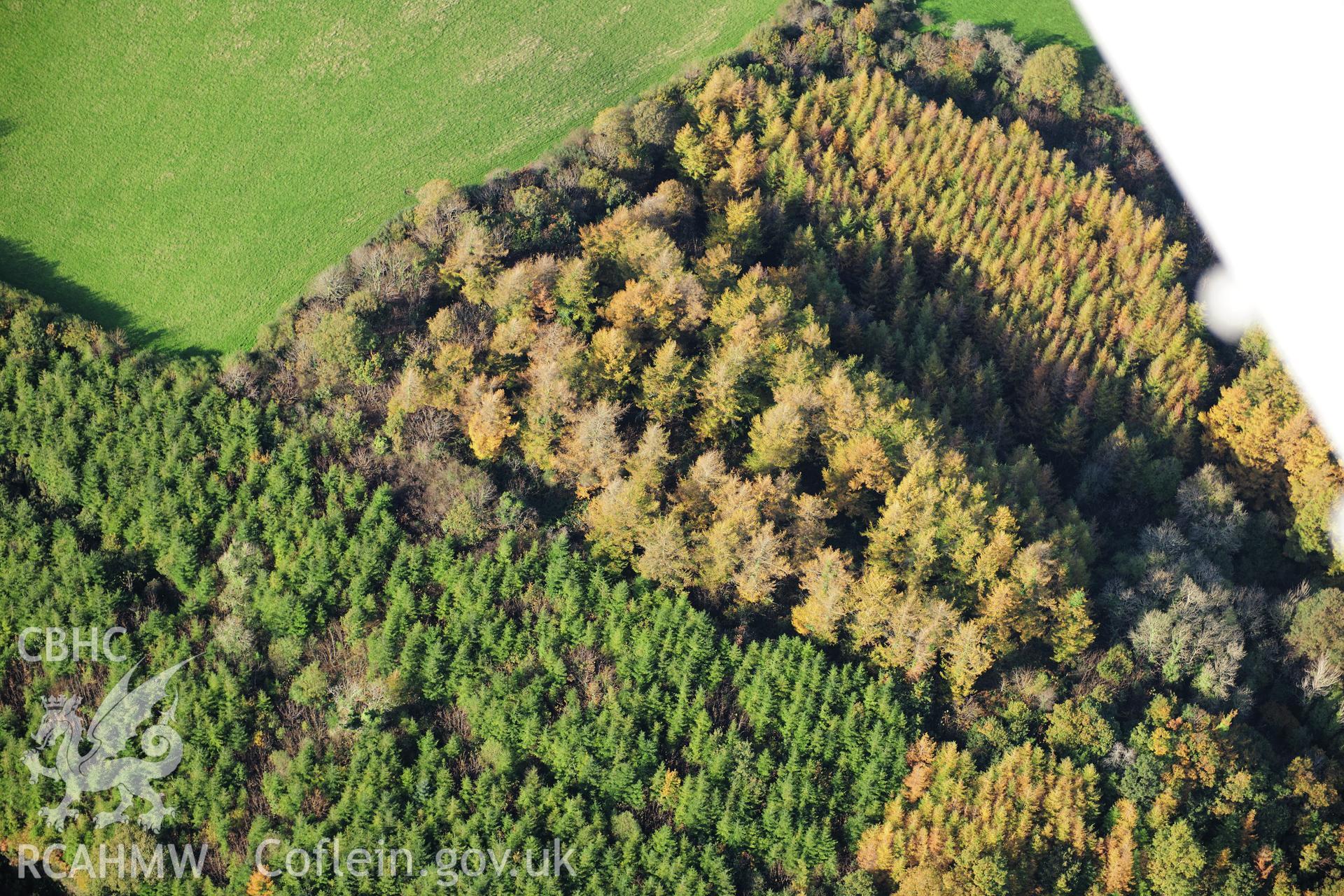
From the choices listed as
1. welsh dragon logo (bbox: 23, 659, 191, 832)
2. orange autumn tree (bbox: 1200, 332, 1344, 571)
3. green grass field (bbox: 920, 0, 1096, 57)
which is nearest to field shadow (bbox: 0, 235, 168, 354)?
welsh dragon logo (bbox: 23, 659, 191, 832)

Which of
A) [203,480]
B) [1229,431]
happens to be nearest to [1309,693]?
[1229,431]

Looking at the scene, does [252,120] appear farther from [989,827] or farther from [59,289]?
[989,827]

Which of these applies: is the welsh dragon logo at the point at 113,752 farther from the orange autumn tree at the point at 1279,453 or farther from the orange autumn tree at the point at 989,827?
the orange autumn tree at the point at 1279,453

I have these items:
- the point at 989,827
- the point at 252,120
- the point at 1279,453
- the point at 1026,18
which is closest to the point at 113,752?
the point at 989,827

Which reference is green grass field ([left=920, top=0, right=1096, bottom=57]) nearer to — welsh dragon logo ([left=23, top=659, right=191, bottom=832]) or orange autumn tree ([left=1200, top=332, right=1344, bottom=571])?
orange autumn tree ([left=1200, top=332, right=1344, bottom=571])

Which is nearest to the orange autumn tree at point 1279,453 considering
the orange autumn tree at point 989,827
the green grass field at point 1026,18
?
the orange autumn tree at point 989,827

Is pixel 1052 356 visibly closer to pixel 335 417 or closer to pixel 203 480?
pixel 335 417
